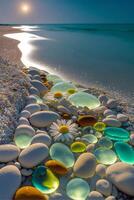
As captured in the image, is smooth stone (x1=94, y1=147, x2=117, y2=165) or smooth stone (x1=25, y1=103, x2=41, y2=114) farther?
smooth stone (x1=25, y1=103, x2=41, y2=114)

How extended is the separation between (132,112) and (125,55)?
121 inches

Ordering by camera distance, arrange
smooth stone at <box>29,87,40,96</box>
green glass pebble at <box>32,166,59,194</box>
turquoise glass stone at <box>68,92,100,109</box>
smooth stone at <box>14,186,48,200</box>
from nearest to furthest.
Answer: smooth stone at <box>14,186,48,200</box> < green glass pebble at <box>32,166,59,194</box> < turquoise glass stone at <box>68,92,100,109</box> < smooth stone at <box>29,87,40,96</box>

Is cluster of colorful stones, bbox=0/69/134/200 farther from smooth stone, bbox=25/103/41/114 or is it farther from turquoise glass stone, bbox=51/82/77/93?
turquoise glass stone, bbox=51/82/77/93

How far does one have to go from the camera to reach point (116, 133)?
198 centimetres

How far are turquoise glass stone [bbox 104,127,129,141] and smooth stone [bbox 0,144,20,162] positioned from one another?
0.67 m

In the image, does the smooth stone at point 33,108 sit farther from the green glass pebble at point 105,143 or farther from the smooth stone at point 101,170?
the smooth stone at point 101,170

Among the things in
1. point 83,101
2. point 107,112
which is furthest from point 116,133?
point 83,101

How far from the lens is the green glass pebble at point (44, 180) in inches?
56.6

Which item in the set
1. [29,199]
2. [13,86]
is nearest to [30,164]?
[29,199]

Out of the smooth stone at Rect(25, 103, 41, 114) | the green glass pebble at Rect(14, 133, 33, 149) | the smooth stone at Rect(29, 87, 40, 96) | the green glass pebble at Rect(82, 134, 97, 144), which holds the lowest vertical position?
the green glass pebble at Rect(82, 134, 97, 144)

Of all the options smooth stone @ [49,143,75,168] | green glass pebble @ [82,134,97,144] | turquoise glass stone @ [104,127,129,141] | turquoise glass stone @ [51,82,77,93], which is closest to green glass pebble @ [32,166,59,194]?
smooth stone @ [49,143,75,168]

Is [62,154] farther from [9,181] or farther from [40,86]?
[40,86]

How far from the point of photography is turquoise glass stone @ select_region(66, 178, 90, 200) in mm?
1417

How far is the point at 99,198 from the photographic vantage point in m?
1.40
